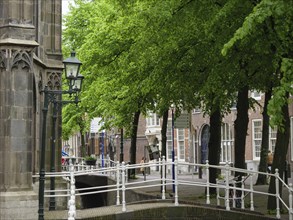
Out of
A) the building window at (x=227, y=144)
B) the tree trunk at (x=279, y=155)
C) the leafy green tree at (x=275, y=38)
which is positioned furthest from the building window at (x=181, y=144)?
the leafy green tree at (x=275, y=38)

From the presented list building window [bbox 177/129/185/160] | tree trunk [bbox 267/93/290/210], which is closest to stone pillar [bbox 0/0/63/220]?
tree trunk [bbox 267/93/290/210]

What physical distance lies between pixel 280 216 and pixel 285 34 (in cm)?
536

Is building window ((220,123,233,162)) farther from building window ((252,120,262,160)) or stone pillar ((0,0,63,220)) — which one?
stone pillar ((0,0,63,220))

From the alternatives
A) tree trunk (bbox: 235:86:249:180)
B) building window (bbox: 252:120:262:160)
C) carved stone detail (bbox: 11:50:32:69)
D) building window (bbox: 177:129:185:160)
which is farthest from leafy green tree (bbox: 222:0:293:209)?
building window (bbox: 177:129:185:160)

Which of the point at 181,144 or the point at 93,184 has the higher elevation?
the point at 181,144

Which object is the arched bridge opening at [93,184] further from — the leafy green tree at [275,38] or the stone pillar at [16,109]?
the leafy green tree at [275,38]

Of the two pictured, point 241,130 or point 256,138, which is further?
point 256,138

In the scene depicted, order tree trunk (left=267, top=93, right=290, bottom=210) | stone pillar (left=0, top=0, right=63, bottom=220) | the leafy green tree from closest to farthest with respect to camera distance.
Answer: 1. the leafy green tree
2. stone pillar (left=0, top=0, right=63, bottom=220)
3. tree trunk (left=267, top=93, right=290, bottom=210)

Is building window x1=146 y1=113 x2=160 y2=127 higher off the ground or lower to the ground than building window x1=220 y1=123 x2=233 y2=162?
higher

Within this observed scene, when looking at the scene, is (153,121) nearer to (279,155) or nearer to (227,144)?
(227,144)

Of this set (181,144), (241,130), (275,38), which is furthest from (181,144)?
(275,38)

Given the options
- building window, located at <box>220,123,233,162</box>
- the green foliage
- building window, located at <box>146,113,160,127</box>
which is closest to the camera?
the green foliage

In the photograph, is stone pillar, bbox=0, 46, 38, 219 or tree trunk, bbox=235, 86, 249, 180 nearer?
stone pillar, bbox=0, 46, 38, 219

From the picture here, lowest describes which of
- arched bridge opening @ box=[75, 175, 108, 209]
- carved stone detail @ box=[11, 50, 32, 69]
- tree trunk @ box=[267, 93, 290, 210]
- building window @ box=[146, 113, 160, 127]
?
arched bridge opening @ box=[75, 175, 108, 209]
